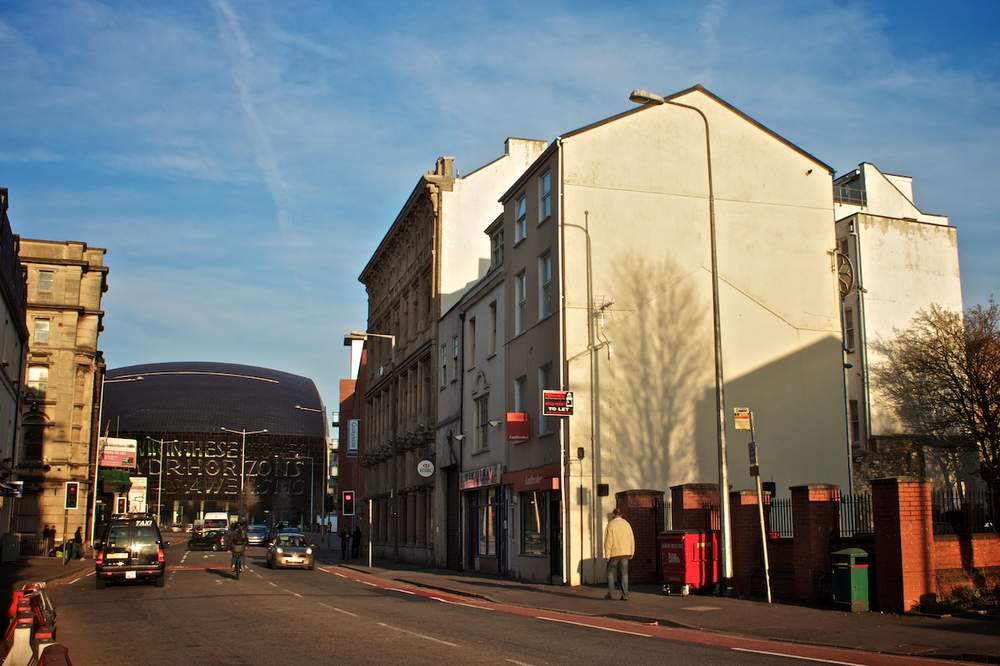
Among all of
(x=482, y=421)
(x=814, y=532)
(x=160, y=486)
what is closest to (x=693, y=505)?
(x=814, y=532)

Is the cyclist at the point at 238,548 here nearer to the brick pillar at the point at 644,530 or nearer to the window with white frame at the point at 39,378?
the brick pillar at the point at 644,530

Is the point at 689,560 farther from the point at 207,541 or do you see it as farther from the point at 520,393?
the point at 207,541

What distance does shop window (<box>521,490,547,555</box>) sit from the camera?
3136 cm

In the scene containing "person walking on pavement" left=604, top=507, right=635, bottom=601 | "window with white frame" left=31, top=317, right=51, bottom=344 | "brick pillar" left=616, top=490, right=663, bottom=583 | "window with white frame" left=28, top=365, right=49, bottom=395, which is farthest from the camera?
"window with white frame" left=31, top=317, right=51, bottom=344

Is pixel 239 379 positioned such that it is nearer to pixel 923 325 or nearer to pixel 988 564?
pixel 923 325

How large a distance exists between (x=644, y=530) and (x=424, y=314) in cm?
2512

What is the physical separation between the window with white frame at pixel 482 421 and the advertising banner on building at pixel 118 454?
5528 centimetres

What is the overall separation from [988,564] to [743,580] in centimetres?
519

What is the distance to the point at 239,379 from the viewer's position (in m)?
166

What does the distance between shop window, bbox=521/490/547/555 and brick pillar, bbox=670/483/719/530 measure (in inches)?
246

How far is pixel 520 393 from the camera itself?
1367 inches

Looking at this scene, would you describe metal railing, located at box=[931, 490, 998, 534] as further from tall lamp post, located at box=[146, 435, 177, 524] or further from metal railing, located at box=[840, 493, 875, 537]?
tall lamp post, located at box=[146, 435, 177, 524]

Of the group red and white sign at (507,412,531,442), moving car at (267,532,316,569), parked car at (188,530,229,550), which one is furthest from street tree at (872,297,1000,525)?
parked car at (188,530,229,550)

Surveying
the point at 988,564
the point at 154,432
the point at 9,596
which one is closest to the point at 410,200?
the point at 9,596
